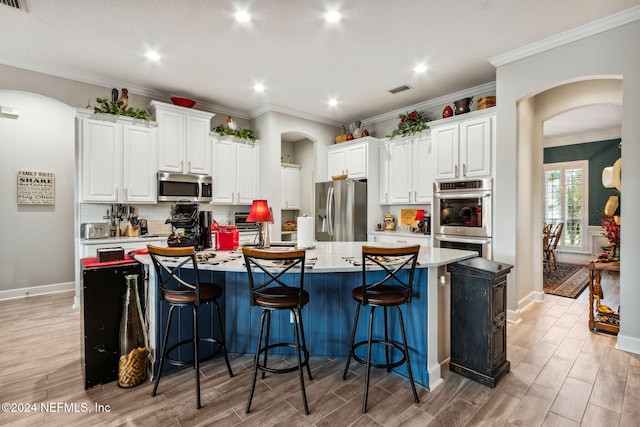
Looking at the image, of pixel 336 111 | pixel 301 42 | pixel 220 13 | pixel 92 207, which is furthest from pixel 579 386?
pixel 92 207

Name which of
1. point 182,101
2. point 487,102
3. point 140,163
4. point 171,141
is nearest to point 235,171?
point 171,141

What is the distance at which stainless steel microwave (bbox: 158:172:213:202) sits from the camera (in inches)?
180

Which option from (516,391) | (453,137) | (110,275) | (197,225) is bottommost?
(516,391)

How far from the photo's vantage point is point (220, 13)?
2.84 metres

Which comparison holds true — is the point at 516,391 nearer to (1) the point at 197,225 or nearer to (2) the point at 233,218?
(1) the point at 197,225

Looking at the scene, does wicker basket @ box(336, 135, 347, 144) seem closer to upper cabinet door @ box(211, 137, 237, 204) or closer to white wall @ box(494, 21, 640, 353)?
upper cabinet door @ box(211, 137, 237, 204)

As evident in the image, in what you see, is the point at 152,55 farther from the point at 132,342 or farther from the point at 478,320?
the point at 478,320

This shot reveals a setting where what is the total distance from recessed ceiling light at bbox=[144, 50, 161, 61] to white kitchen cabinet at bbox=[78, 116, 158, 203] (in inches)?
41.3

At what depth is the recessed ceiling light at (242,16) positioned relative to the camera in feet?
9.30

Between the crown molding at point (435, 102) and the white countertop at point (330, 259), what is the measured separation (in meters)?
2.81

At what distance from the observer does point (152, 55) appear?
141 inches

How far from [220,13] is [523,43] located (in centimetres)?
298

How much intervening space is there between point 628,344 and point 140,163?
5.65 meters

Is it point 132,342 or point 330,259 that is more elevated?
point 330,259
